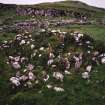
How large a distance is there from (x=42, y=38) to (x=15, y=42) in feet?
8.92

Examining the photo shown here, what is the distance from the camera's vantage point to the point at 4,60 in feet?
129

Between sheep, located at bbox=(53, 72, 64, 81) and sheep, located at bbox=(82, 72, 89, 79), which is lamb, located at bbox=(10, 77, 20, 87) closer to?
sheep, located at bbox=(53, 72, 64, 81)

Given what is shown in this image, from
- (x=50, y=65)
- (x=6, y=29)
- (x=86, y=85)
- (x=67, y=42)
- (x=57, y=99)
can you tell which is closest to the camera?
(x=57, y=99)

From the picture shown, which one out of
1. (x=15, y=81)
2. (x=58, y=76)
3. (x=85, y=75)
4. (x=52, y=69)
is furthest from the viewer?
(x=52, y=69)

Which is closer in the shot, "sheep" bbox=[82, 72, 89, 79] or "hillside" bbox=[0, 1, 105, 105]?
"hillside" bbox=[0, 1, 105, 105]

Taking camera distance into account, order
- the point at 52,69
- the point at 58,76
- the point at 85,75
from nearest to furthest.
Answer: the point at 58,76 → the point at 85,75 → the point at 52,69

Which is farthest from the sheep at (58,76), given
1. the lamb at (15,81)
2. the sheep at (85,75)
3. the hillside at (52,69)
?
the lamb at (15,81)

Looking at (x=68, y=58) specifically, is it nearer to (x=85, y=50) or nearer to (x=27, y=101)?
(x=85, y=50)

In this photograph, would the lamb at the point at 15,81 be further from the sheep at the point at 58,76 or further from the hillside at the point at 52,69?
the sheep at the point at 58,76

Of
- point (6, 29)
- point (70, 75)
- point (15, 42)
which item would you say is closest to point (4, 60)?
point (15, 42)

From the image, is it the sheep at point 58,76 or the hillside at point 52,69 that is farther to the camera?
the sheep at point 58,76

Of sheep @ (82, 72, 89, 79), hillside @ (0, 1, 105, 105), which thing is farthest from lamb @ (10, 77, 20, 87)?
sheep @ (82, 72, 89, 79)

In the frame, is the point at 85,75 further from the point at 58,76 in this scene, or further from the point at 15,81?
the point at 15,81

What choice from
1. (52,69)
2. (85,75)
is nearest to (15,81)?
(52,69)
